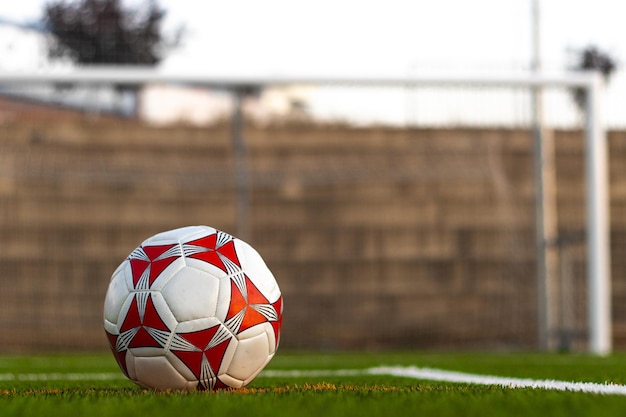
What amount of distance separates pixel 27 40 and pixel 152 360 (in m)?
9.04

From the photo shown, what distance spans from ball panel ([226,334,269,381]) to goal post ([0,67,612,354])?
671 centimetres

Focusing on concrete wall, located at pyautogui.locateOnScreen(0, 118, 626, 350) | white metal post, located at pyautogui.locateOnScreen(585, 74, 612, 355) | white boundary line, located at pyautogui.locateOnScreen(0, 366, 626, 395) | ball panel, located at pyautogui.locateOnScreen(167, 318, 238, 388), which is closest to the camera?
ball panel, located at pyautogui.locateOnScreen(167, 318, 238, 388)

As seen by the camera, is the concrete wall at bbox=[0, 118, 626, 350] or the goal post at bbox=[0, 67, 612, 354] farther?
the concrete wall at bbox=[0, 118, 626, 350]

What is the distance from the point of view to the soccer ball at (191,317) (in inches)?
129

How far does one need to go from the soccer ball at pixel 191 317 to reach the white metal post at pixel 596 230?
6684mm

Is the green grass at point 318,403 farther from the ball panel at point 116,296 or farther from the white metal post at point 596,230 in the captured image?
the white metal post at point 596,230

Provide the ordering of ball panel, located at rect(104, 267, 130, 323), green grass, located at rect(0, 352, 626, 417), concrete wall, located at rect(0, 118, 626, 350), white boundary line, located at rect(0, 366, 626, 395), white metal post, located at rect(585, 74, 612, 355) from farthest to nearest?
1. concrete wall, located at rect(0, 118, 626, 350)
2. white metal post, located at rect(585, 74, 612, 355)
3. white boundary line, located at rect(0, 366, 626, 395)
4. ball panel, located at rect(104, 267, 130, 323)
5. green grass, located at rect(0, 352, 626, 417)

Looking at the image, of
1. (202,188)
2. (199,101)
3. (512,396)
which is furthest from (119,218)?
(512,396)

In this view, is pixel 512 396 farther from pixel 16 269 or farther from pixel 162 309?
pixel 16 269

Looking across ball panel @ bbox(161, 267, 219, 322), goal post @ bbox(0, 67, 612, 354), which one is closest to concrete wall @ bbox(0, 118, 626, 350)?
goal post @ bbox(0, 67, 612, 354)

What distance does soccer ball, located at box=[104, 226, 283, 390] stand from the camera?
329cm

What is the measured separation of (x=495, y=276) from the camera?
A: 11.4m

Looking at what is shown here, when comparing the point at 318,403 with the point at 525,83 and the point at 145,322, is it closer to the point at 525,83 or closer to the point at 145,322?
the point at 145,322

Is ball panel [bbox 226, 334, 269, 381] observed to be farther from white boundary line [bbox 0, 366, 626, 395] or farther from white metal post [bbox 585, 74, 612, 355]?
white metal post [bbox 585, 74, 612, 355]
